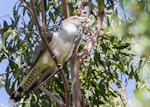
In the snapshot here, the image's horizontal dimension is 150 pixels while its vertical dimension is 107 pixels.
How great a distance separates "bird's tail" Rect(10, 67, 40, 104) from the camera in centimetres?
195

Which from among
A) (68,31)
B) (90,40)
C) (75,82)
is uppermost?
(68,31)

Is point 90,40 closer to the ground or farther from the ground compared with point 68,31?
closer to the ground

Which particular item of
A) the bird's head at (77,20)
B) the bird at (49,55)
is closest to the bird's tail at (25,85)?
the bird at (49,55)

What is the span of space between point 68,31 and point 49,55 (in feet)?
0.55

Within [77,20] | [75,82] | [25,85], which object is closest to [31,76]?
[25,85]

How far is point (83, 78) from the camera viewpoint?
2572 mm

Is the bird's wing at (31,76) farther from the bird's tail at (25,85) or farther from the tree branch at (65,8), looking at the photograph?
the tree branch at (65,8)

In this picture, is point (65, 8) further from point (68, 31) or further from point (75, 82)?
point (75, 82)

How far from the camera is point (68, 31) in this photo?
6.61ft

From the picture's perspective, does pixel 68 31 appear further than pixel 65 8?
No

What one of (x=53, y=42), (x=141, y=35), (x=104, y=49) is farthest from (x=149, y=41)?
(x=104, y=49)

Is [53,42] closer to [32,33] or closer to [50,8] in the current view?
[32,33]

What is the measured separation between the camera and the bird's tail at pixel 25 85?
6.41 ft

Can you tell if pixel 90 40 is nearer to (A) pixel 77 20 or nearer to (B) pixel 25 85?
(A) pixel 77 20
